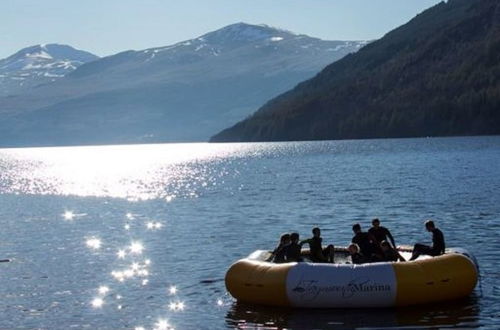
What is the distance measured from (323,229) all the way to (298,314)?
2381cm

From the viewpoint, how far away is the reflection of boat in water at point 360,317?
26641 millimetres

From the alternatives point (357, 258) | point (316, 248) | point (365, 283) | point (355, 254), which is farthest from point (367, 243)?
point (365, 283)

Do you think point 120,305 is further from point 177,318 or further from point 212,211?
point 212,211

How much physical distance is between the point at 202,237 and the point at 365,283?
78.1 feet

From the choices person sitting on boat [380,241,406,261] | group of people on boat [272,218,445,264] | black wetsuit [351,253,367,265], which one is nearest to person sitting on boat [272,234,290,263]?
group of people on boat [272,218,445,264]

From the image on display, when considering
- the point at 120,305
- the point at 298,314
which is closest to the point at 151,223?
the point at 120,305

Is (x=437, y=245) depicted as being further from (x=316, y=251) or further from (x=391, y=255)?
(x=316, y=251)

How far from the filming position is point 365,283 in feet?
92.3

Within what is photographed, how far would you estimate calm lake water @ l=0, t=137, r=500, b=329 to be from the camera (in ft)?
93.9

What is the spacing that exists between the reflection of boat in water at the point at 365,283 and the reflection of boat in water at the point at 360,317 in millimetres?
263

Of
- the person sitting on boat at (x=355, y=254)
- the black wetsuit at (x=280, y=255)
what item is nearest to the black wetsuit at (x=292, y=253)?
the black wetsuit at (x=280, y=255)

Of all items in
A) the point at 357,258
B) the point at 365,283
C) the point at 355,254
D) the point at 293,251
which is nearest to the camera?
the point at 365,283

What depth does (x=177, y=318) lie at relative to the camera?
2884 centimetres

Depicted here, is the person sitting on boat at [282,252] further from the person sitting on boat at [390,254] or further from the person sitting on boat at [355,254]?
the person sitting on boat at [390,254]
